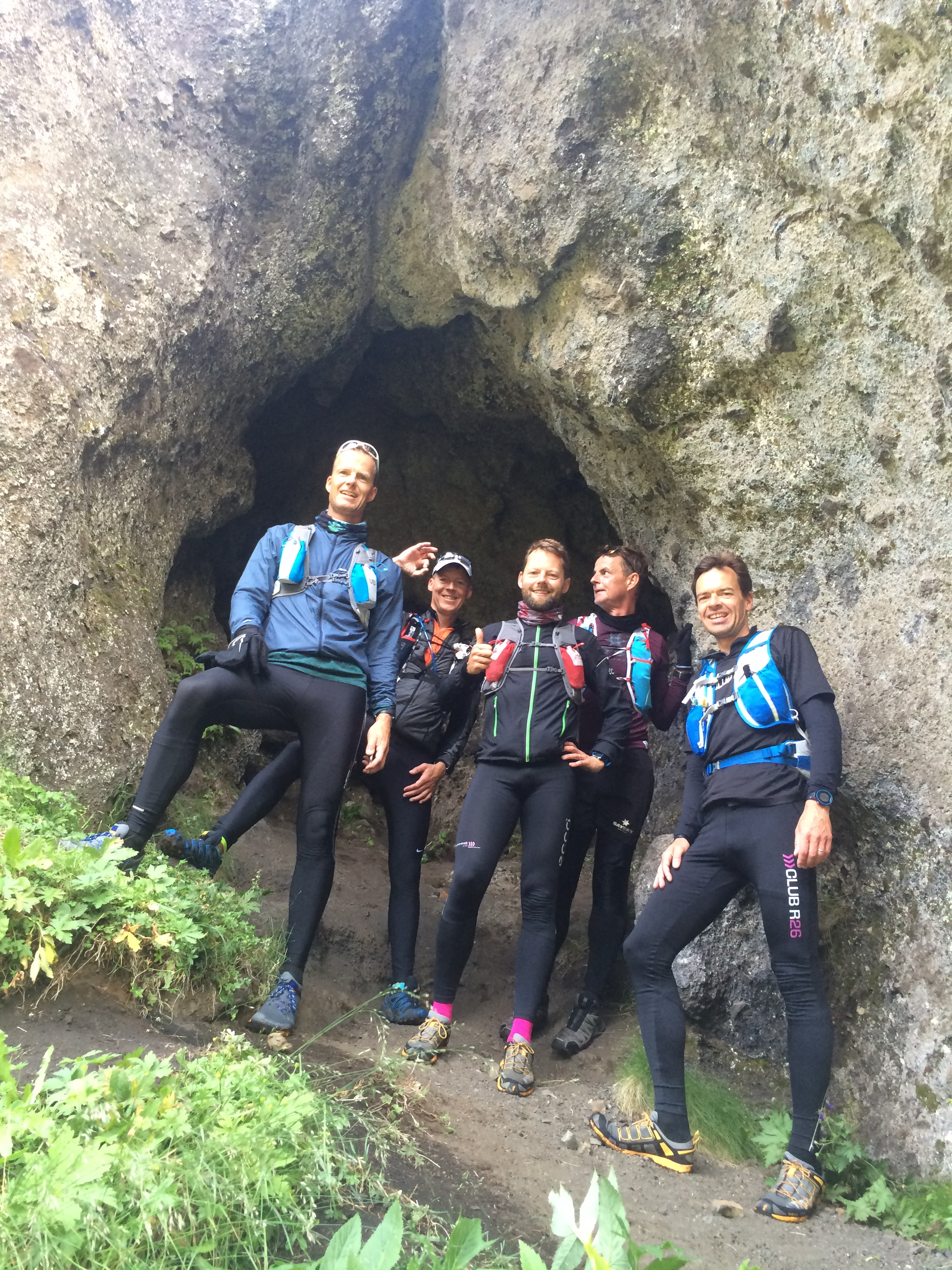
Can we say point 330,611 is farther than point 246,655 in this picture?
Yes

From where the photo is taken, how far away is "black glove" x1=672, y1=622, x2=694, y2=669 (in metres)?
5.59

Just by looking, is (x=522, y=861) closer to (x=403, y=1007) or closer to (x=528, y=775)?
(x=528, y=775)

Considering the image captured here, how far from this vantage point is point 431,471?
9148mm

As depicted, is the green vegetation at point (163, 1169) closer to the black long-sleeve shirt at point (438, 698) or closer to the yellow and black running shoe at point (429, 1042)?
the yellow and black running shoe at point (429, 1042)

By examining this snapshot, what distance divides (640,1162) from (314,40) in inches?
306

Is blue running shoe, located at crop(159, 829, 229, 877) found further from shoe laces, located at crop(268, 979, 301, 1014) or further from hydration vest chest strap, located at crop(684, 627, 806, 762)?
hydration vest chest strap, located at crop(684, 627, 806, 762)

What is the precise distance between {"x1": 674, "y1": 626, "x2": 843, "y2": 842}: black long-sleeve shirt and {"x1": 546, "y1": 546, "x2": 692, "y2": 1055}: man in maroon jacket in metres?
0.95

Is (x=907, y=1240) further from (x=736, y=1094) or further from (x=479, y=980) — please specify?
(x=479, y=980)

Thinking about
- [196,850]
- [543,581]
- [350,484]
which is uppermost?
[350,484]

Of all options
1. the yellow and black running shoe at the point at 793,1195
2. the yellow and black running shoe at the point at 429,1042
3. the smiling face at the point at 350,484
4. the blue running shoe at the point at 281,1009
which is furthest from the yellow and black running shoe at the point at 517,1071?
the smiling face at the point at 350,484

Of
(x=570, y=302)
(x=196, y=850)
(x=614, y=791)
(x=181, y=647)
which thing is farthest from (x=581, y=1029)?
(x=570, y=302)

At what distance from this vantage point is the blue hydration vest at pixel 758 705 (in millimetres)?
4012

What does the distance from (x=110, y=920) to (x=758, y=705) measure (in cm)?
293

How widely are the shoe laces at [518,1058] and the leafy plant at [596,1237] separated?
2.82m
